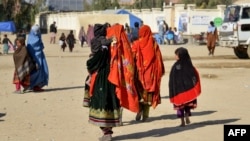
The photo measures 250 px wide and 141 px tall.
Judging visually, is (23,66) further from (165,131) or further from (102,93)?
(102,93)

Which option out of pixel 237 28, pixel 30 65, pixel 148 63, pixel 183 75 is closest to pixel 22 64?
pixel 30 65

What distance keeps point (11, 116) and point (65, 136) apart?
2083mm

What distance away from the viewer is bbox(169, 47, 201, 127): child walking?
27.8 ft

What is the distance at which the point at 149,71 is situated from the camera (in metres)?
8.75

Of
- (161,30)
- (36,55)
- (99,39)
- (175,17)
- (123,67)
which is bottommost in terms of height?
(161,30)

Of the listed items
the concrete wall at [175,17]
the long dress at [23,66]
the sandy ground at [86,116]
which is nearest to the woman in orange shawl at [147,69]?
the sandy ground at [86,116]

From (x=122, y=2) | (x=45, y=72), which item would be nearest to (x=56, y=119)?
(x=45, y=72)

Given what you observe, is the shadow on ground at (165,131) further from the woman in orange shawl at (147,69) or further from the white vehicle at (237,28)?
the white vehicle at (237,28)

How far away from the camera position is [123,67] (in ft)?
24.0

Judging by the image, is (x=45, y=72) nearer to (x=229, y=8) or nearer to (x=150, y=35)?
(x=150, y=35)

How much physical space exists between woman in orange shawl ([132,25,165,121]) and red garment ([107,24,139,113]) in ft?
4.11

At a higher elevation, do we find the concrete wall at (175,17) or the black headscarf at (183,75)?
the black headscarf at (183,75)

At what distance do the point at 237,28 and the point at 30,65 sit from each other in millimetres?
12769

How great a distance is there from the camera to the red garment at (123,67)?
7.22 m
